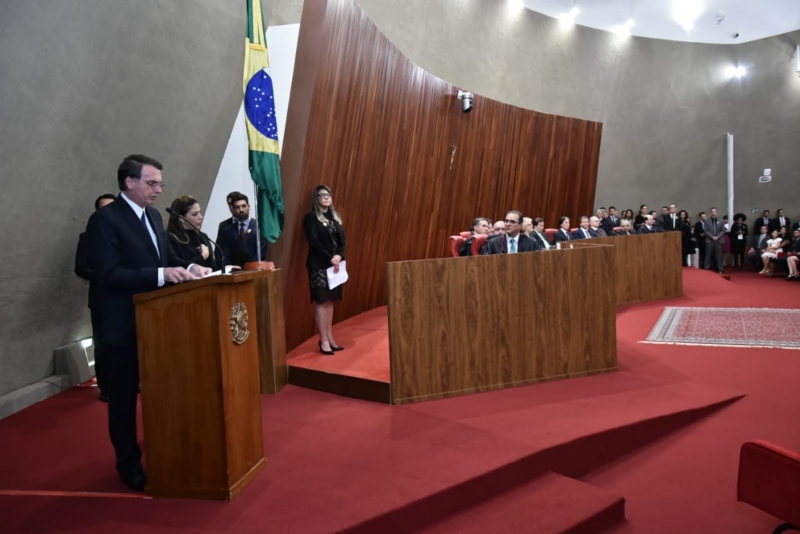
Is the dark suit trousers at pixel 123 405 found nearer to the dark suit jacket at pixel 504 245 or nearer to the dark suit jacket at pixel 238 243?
the dark suit jacket at pixel 238 243

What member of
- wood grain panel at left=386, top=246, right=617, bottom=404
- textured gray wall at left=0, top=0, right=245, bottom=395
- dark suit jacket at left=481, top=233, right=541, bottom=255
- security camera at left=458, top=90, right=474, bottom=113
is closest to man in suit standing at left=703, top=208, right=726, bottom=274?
security camera at left=458, top=90, right=474, bottom=113

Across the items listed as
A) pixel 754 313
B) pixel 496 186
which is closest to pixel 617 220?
pixel 496 186

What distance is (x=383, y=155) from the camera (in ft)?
16.1

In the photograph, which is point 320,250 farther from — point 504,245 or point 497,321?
point 504,245

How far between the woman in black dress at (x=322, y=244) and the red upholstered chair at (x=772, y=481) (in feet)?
7.74

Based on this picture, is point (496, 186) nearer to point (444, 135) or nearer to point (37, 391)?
point (444, 135)

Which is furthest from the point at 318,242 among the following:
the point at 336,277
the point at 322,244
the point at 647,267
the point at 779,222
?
the point at 779,222

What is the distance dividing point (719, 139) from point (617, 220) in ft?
14.3

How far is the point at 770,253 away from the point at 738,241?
4.60 feet

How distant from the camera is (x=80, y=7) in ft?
9.07

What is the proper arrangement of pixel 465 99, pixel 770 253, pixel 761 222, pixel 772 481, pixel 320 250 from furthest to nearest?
pixel 761 222
pixel 770 253
pixel 465 99
pixel 320 250
pixel 772 481

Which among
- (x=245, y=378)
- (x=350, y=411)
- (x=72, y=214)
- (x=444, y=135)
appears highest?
(x=444, y=135)

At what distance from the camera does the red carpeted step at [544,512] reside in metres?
1.90

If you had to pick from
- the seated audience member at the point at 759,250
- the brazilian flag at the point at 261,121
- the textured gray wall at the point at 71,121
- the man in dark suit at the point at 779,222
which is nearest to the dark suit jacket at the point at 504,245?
the brazilian flag at the point at 261,121
